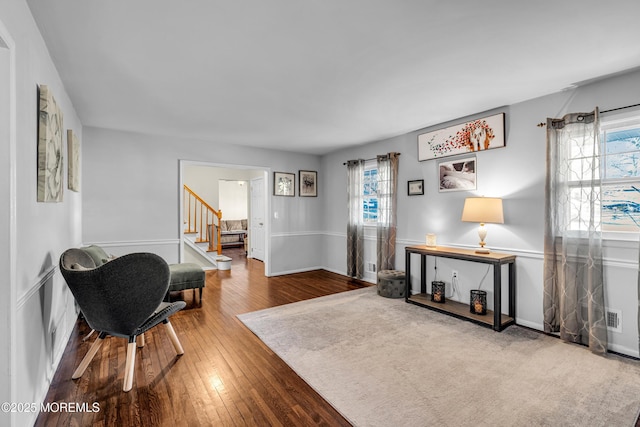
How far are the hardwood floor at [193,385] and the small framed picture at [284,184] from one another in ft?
9.35

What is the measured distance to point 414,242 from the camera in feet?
14.9

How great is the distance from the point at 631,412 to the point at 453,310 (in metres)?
1.77

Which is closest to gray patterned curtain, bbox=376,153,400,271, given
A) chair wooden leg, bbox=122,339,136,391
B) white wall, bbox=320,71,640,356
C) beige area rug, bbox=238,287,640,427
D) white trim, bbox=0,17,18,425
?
white wall, bbox=320,71,640,356

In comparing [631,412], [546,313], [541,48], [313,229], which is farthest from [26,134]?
[313,229]

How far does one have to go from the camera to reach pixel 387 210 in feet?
15.9

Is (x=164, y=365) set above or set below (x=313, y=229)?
below

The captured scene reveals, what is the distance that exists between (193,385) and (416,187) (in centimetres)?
366

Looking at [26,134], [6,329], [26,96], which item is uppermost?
[26,96]

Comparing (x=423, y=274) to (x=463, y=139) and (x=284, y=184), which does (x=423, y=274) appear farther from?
(x=284, y=184)

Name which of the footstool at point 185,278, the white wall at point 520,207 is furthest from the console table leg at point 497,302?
the footstool at point 185,278

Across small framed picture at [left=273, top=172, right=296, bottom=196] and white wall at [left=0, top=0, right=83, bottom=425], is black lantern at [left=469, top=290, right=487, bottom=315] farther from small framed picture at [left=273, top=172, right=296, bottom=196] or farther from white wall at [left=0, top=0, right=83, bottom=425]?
white wall at [left=0, top=0, right=83, bottom=425]

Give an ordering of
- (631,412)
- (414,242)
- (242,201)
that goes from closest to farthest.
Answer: (631,412) → (414,242) → (242,201)

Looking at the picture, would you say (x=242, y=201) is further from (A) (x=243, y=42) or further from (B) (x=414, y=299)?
(A) (x=243, y=42)

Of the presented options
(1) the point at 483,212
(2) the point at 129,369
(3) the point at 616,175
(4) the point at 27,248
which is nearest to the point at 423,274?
(1) the point at 483,212
